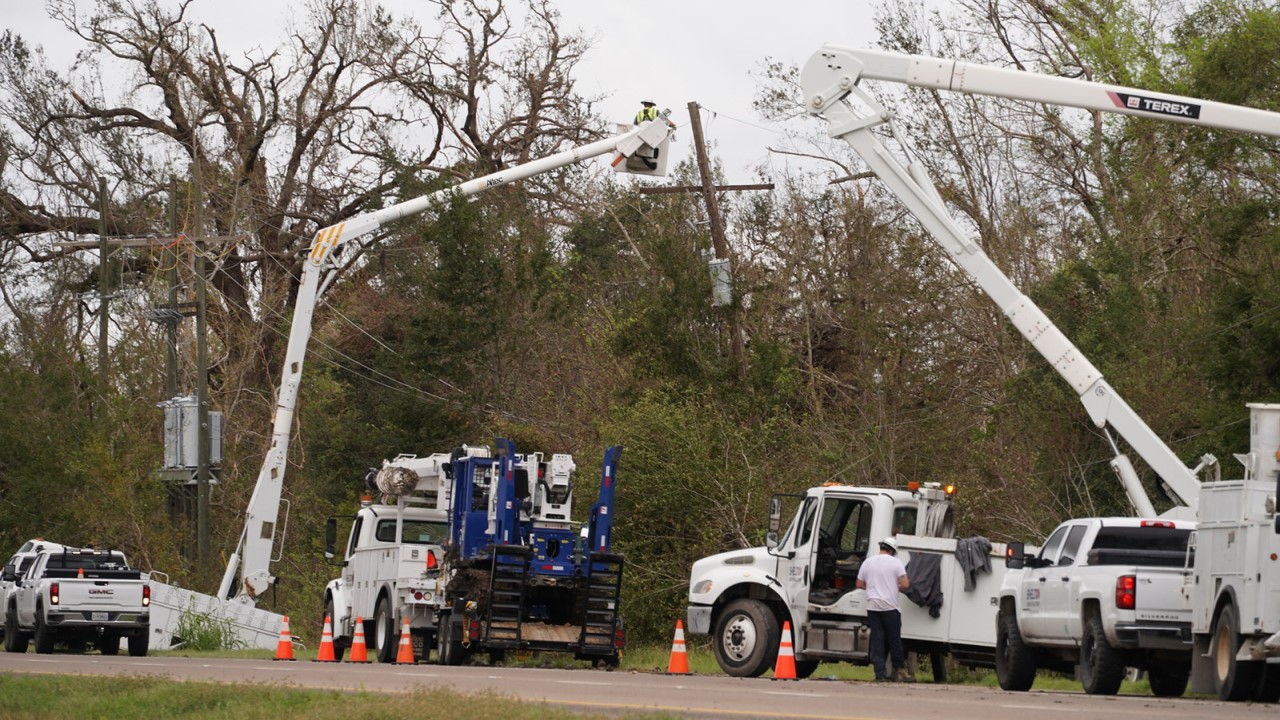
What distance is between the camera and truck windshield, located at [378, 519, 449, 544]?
1036 inches

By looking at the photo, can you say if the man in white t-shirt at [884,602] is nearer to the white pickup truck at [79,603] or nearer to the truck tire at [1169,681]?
the truck tire at [1169,681]

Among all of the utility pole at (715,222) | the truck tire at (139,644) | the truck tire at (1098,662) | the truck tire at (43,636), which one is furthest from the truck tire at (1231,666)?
the truck tire at (43,636)

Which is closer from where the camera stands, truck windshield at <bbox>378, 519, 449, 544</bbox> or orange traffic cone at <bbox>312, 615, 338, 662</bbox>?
orange traffic cone at <bbox>312, 615, 338, 662</bbox>

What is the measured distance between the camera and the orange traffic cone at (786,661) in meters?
19.2

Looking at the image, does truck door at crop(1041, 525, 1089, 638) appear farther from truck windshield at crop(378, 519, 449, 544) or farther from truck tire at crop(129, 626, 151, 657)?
truck tire at crop(129, 626, 151, 657)

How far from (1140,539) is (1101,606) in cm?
115

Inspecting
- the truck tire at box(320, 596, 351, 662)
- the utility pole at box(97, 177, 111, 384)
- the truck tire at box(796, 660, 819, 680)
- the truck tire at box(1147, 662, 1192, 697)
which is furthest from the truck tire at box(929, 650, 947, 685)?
the utility pole at box(97, 177, 111, 384)

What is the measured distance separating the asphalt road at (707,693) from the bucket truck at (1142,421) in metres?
0.79

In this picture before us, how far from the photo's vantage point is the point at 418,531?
86.6 feet

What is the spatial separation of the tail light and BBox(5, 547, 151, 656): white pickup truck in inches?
697

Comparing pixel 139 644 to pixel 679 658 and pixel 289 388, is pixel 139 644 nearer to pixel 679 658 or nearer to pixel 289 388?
pixel 289 388

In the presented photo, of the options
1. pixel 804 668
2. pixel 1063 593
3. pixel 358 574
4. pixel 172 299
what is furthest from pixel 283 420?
pixel 1063 593

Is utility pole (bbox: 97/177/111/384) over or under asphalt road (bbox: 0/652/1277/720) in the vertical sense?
over

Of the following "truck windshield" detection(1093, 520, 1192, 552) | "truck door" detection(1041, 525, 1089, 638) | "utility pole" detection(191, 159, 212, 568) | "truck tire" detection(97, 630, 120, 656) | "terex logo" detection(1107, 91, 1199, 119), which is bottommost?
"truck tire" detection(97, 630, 120, 656)
